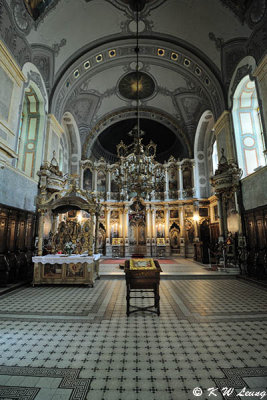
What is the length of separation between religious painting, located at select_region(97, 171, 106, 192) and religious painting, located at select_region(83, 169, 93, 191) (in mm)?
631

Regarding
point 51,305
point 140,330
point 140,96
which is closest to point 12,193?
point 51,305

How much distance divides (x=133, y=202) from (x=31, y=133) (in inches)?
378

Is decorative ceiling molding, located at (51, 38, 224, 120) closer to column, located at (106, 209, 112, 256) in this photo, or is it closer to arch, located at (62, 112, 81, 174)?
arch, located at (62, 112, 81, 174)

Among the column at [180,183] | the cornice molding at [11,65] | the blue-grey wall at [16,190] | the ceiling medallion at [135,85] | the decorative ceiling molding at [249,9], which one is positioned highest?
the ceiling medallion at [135,85]

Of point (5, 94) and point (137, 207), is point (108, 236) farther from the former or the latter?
point (5, 94)

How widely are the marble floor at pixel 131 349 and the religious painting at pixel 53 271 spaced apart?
5.23ft

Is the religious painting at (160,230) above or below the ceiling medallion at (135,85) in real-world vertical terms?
below

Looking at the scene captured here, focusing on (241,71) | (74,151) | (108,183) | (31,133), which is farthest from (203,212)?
(31,133)

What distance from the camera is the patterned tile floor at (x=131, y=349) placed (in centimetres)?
218

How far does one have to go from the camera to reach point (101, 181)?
18.6 m

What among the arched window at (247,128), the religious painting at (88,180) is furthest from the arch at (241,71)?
the religious painting at (88,180)

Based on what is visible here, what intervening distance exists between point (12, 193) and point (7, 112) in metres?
2.95

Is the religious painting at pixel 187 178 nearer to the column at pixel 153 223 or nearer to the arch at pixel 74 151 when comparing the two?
the column at pixel 153 223

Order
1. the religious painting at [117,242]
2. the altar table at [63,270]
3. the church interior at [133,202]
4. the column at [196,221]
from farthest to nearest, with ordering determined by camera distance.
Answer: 1. the religious painting at [117,242]
2. the column at [196,221]
3. the altar table at [63,270]
4. the church interior at [133,202]
